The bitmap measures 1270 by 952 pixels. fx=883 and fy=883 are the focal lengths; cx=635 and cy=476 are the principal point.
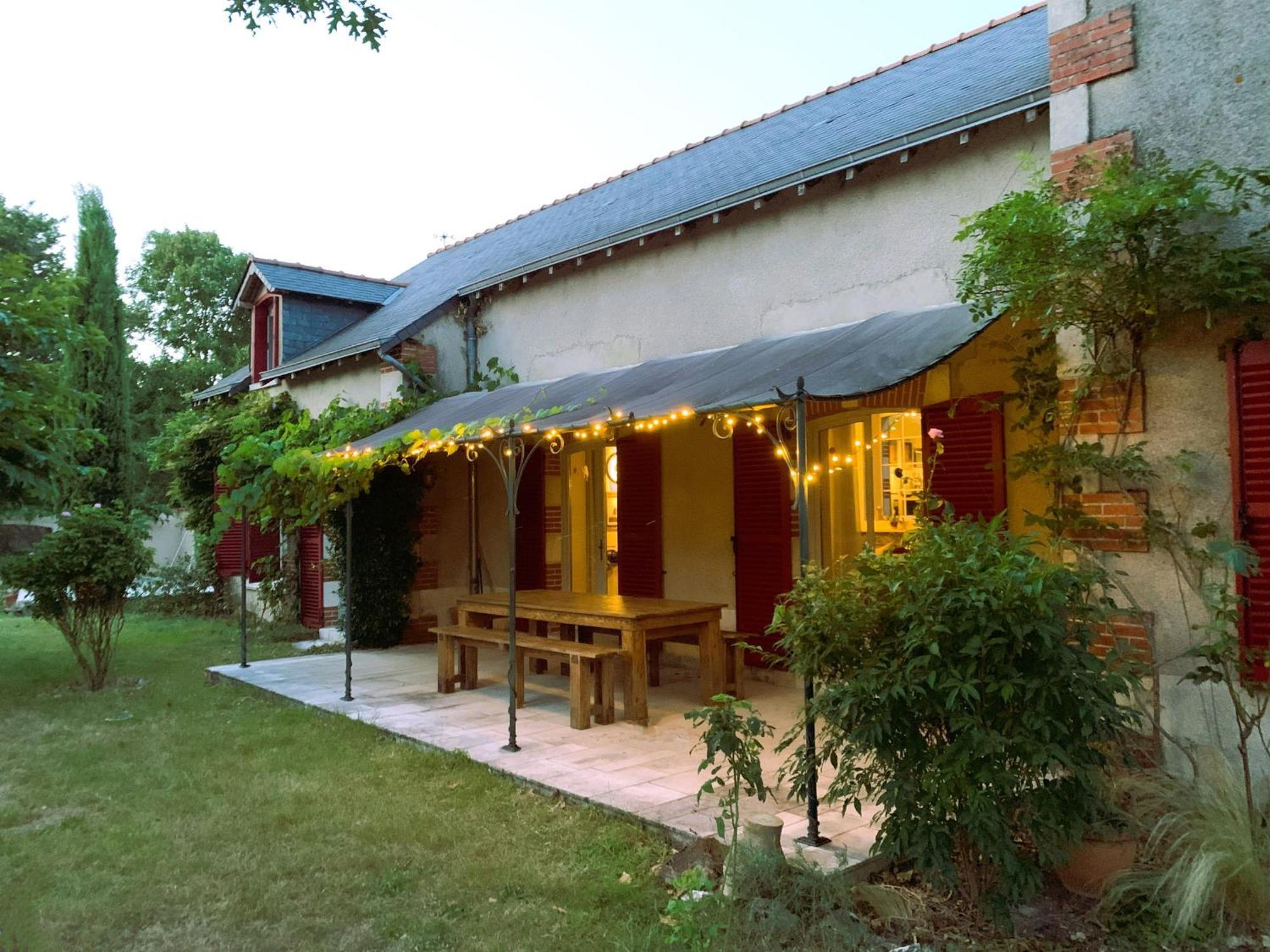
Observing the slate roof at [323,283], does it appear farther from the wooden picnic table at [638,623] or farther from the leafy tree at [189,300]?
the leafy tree at [189,300]

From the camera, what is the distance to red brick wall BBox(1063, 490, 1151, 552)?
4.05m

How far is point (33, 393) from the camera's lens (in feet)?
Answer: 26.7

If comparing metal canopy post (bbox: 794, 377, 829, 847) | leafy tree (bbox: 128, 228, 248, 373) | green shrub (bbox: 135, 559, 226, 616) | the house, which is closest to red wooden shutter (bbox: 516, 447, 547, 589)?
the house

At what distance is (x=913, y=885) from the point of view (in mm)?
3436

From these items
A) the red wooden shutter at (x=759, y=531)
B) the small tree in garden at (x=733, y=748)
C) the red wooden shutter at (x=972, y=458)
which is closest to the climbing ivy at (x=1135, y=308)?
the red wooden shutter at (x=972, y=458)

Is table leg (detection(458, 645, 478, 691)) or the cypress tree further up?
the cypress tree

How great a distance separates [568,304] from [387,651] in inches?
172

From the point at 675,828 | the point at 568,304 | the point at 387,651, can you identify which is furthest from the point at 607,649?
the point at 387,651

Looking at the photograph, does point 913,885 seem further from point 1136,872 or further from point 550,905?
point 550,905

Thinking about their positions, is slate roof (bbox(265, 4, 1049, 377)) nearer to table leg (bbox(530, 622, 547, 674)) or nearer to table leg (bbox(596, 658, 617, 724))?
table leg (bbox(530, 622, 547, 674))

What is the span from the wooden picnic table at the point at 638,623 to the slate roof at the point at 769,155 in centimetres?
313

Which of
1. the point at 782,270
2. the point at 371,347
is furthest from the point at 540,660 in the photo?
the point at 782,270

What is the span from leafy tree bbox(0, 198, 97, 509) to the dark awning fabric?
317cm

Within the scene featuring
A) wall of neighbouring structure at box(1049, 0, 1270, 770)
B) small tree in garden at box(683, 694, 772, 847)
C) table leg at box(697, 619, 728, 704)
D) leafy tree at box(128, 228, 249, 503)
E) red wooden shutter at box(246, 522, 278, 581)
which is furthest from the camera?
leafy tree at box(128, 228, 249, 503)
